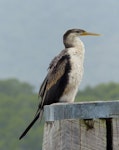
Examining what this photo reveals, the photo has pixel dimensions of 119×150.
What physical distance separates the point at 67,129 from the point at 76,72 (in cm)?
318

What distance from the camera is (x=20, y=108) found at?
9100 centimetres

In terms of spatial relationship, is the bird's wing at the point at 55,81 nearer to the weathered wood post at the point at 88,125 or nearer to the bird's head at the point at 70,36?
the bird's head at the point at 70,36

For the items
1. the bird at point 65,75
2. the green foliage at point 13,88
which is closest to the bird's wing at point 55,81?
the bird at point 65,75

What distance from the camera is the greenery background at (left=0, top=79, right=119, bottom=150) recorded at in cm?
7462

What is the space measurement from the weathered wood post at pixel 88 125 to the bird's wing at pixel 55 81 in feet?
7.75

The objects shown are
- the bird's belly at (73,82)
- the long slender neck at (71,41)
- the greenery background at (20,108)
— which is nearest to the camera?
the bird's belly at (73,82)

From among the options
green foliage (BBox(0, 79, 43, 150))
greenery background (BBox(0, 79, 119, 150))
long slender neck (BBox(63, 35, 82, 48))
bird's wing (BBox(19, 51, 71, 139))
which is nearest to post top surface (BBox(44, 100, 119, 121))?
bird's wing (BBox(19, 51, 71, 139))

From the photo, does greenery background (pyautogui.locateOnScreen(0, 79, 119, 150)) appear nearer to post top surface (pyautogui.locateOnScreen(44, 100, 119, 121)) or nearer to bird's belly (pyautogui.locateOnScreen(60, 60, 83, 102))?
bird's belly (pyautogui.locateOnScreen(60, 60, 83, 102))

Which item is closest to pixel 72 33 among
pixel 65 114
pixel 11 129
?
pixel 65 114

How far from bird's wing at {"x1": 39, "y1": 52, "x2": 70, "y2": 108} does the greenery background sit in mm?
59948

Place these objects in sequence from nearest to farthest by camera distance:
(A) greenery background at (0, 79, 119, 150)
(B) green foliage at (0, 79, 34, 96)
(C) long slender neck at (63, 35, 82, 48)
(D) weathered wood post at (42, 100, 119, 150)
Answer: (D) weathered wood post at (42, 100, 119, 150)
(C) long slender neck at (63, 35, 82, 48)
(A) greenery background at (0, 79, 119, 150)
(B) green foliage at (0, 79, 34, 96)

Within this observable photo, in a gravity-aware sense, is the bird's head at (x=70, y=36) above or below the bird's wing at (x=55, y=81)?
above

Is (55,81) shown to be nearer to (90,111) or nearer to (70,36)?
(70,36)

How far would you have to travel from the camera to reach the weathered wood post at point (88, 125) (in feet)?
15.0
